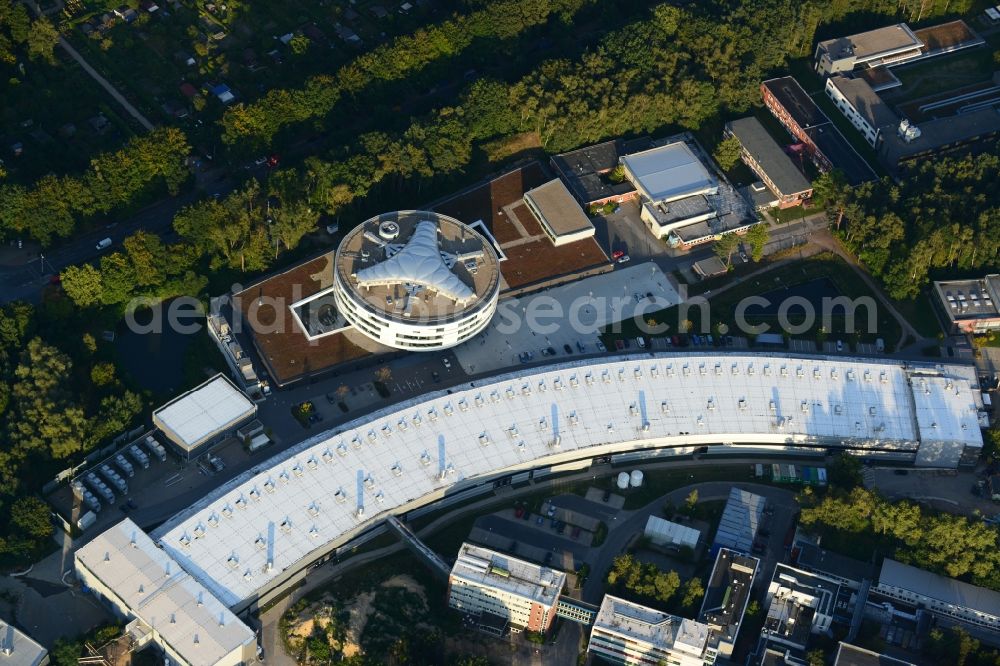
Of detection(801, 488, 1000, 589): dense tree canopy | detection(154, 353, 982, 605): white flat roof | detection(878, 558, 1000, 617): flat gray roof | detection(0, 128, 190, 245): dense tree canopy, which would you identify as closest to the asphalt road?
detection(0, 128, 190, 245): dense tree canopy

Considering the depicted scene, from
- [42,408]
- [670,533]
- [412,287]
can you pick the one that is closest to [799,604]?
[670,533]

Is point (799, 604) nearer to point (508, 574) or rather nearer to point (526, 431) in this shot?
point (508, 574)

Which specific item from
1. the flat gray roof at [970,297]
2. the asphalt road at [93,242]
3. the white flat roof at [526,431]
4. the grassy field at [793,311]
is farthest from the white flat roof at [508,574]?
the flat gray roof at [970,297]

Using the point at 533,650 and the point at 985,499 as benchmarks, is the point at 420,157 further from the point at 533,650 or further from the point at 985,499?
the point at 985,499

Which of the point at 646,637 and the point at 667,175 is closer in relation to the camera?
the point at 646,637

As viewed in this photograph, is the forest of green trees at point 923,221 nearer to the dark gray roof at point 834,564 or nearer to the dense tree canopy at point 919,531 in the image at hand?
the dense tree canopy at point 919,531

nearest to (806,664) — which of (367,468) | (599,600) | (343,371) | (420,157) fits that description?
(599,600)
